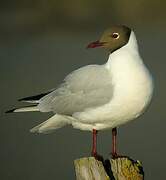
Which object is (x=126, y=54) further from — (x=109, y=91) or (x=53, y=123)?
(x=53, y=123)

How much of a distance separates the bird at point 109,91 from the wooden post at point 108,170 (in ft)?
0.82

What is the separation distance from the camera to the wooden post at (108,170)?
3.55 m

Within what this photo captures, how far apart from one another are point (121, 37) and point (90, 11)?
5866 mm

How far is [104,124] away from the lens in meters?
3.92

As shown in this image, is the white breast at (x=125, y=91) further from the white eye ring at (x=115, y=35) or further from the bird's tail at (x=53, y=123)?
the bird's tail at (x=53, y=123)

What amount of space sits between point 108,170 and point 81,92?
495mm

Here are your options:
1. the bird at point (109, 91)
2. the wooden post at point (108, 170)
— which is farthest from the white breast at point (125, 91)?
the wooden post at point (108, 170)

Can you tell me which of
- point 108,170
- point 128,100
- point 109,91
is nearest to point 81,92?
point 109,91

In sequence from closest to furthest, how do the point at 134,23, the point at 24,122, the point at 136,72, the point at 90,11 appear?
the point at 136,72
the point at 24,122
the point at 134,23
the point at 90,11

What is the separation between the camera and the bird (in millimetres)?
3762

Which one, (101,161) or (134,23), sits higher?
(134,23)

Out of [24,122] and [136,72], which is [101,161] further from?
[24,122]

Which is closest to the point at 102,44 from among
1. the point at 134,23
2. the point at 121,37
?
the point at 121,37

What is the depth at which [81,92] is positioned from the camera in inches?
156
